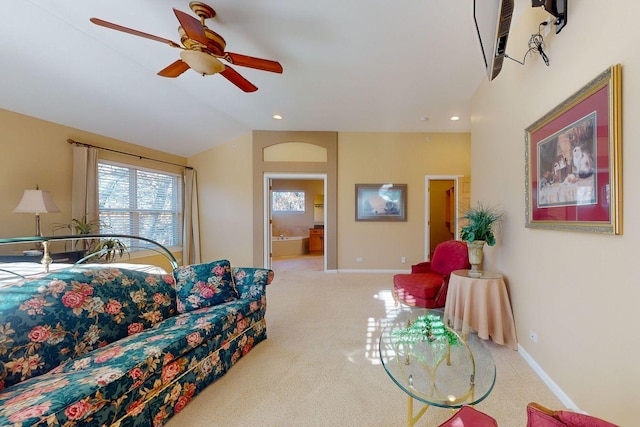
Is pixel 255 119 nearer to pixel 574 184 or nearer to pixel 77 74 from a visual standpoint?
pixel 77 74

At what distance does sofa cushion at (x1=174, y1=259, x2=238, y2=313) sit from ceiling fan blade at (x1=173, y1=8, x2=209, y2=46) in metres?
1.92

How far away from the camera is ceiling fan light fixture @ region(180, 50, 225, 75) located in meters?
2.07

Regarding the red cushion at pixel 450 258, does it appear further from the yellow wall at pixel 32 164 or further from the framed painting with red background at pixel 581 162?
the yellow wall at pixel 32 164

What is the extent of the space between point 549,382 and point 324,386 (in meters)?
1.58

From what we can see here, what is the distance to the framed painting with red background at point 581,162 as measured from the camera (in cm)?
128

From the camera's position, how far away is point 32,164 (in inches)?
133

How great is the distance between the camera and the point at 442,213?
279 inches

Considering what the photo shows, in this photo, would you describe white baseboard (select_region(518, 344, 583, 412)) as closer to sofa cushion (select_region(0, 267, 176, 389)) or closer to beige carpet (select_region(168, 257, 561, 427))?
beige carpet (select_region(168, 257, 561, 427))

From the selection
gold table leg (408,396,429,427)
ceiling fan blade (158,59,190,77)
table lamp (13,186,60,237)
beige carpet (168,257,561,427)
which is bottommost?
beige carpet (168,257,561,427)

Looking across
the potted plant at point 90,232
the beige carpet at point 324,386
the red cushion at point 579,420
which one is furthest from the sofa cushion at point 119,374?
the potted plant at point 90,232

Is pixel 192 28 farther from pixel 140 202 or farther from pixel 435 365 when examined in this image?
pixel 140 202

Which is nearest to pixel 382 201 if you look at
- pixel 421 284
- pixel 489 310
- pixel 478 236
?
pixel 421 284

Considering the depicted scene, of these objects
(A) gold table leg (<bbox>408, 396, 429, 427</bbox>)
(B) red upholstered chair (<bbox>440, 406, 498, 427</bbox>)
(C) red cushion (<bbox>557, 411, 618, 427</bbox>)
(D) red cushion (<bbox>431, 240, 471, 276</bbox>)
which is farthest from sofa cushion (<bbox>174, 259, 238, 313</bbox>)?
(D) red cushion (<bbox>431, 240, 471, 276</bbox>)

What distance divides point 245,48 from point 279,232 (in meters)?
6.43
